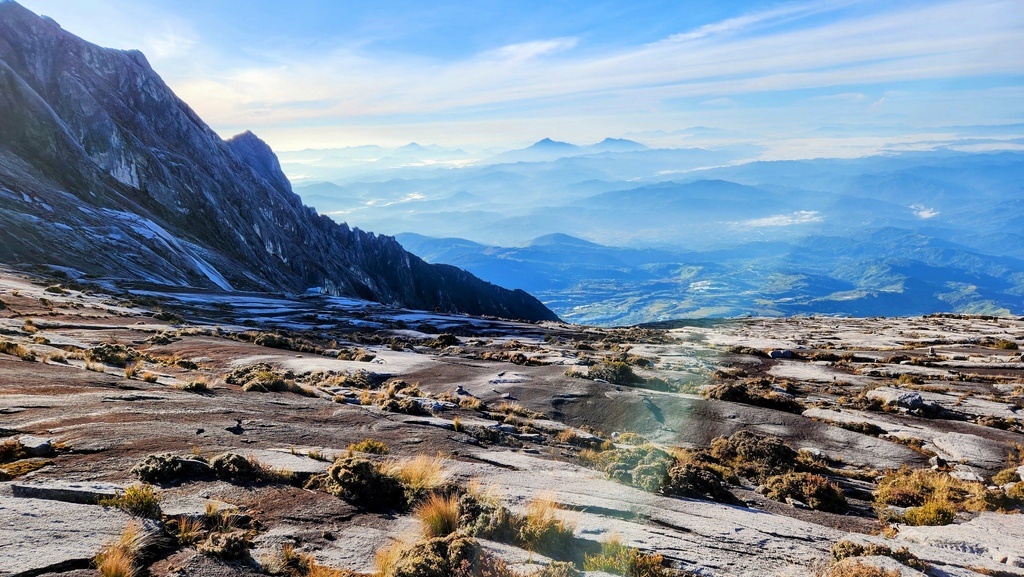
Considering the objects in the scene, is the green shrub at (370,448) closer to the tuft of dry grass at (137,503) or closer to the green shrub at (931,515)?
the tuft of dry grass at (137,503)

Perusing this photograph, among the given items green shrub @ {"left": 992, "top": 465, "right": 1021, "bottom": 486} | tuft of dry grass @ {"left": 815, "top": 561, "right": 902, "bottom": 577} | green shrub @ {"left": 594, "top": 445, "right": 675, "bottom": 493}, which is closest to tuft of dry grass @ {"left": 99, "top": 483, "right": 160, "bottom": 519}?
green shrub @ {"left": 594, "top": 445, "right": 675, "bottom": 493}

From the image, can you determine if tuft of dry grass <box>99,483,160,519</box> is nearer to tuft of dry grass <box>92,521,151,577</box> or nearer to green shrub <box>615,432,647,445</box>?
tuft of dry grass <box>92,521,151,577</box>

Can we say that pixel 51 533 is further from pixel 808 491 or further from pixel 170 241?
pixel 170 241

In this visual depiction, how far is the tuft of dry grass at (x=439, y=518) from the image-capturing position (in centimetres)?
845

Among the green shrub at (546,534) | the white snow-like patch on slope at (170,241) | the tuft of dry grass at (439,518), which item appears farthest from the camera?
the white snow-like patch on slope at (170,241)

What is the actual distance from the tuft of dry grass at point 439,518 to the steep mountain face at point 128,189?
61.2 meters

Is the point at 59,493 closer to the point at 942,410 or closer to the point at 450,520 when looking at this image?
the point at 450,520

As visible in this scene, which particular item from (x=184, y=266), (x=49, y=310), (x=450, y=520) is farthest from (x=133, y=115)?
(x=450, y=520)

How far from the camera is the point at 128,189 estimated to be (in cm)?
8481

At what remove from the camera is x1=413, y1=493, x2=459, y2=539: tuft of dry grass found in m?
8.45

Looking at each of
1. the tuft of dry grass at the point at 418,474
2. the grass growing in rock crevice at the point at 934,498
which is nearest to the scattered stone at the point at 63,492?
the tuft of dry grass at the point at 418,474

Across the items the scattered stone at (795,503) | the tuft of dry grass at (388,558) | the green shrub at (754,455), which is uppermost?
the tuft of dry grass at (388,558)

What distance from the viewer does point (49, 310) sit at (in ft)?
101

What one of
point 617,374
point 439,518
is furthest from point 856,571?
point 617,374
